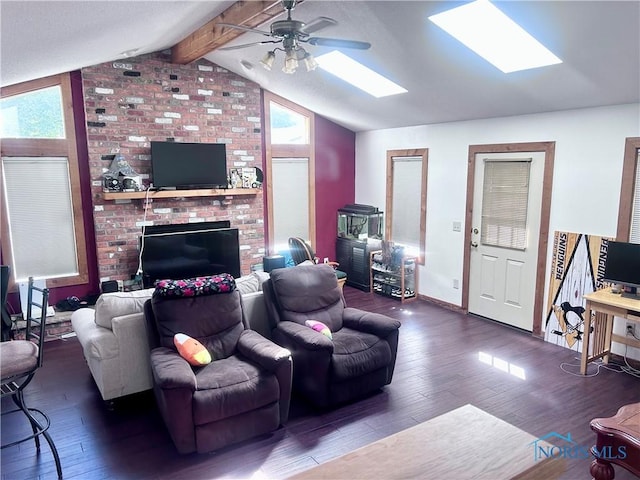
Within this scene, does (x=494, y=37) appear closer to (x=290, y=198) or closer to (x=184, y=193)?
(x=290, y=198)

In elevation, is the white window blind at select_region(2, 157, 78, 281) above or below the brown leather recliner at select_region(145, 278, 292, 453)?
above

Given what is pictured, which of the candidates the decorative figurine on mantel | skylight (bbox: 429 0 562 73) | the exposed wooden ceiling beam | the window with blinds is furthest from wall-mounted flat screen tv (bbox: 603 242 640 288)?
the window with blinds

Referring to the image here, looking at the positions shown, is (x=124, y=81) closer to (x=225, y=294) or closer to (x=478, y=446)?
(x=225, y=294)

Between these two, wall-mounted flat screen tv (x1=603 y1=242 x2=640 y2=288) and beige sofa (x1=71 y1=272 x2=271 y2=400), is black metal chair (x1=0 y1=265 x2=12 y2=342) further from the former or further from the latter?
wall-mounted flat screen tv (x1=603 y1=242 x2=640 y2=288)

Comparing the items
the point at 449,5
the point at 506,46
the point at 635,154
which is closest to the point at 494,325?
the point at 635,154

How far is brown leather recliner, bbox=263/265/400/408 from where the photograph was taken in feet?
10.7

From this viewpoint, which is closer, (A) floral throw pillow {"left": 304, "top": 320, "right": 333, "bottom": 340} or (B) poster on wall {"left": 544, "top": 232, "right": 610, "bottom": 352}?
(A) floral throw pillow {"left": 304, "top": 320, "right": 333, "bottom": 340}

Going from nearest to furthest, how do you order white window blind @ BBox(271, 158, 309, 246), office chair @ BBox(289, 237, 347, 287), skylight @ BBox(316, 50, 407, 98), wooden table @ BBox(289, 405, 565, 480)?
wooden table @ BBox(289, 405, 565, 480) < skylight @ BBox(316, 50, 407, 98) < office chair @ BBox(289, 237, 347, 287) < white window blind @ BBox(271, 158, 309, 246)

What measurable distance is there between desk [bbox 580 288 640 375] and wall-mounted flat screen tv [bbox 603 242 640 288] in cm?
14

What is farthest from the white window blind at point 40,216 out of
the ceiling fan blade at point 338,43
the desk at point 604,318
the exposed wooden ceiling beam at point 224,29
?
the desk at point 604,318

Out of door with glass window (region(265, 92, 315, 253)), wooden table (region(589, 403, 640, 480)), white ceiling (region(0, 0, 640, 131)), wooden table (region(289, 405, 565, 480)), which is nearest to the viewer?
wooden table (region(289, 405, 565, 480))

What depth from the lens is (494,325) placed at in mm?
5102

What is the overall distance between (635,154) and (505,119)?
1.36 meters

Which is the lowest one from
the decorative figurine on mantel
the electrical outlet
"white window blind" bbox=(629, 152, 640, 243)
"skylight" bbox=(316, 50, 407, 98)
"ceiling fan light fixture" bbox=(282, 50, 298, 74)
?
the electrical outlet
